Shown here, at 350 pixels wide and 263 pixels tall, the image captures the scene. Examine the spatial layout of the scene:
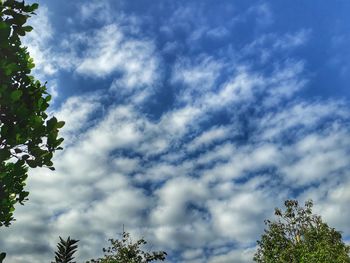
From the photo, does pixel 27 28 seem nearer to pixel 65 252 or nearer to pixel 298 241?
pixel 65 252

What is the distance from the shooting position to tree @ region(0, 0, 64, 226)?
882 centimetres

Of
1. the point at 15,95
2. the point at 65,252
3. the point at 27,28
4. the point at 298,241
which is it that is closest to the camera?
the point at 65,252

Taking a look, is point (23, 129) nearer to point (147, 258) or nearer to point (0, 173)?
point (0, 173)

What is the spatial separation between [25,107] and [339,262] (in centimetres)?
5019

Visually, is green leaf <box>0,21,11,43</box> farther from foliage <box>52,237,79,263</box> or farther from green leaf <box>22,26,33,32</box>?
foliage <box>52,237,79,263</box>

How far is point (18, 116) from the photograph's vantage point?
9.04 meters

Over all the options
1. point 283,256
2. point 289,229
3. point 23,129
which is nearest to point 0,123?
point 23,129

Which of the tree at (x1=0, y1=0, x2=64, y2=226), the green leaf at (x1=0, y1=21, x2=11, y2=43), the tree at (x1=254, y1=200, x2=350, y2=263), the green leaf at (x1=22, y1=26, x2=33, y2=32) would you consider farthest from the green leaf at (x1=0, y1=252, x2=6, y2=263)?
the tree at (x1=254, y1=200, x2=350, y2=263)

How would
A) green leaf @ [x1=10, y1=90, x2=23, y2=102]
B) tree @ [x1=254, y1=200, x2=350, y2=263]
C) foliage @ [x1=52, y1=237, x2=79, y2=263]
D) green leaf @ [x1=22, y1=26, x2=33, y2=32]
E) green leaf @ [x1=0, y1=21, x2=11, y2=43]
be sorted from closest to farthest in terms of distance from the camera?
1. foliage @ [x1=52, y1=237, x2=79, y2=263]
2. green leaf @ [x1=0, y1=21, x2=11, y2=43]
3. green leaf @ [x1=10, y1=90, x2=23, y2=102]
4. green leaf @ [x1=22, y1=26, x2=33, y2=32]
5. tree @ [x1=254, y1=200, x2=350, y2=263]

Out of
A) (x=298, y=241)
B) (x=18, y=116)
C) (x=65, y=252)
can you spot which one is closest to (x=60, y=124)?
(x=18, y=116)

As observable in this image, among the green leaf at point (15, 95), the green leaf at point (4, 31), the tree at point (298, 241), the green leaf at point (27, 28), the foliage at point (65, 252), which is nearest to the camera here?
the foliage at point (65, 252)

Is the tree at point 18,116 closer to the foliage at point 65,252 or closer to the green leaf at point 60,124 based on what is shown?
the green leaf at point 60,124

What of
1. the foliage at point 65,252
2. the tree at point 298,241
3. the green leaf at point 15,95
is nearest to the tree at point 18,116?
the green leaf at point 15,95

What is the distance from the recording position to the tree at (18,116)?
882cm
